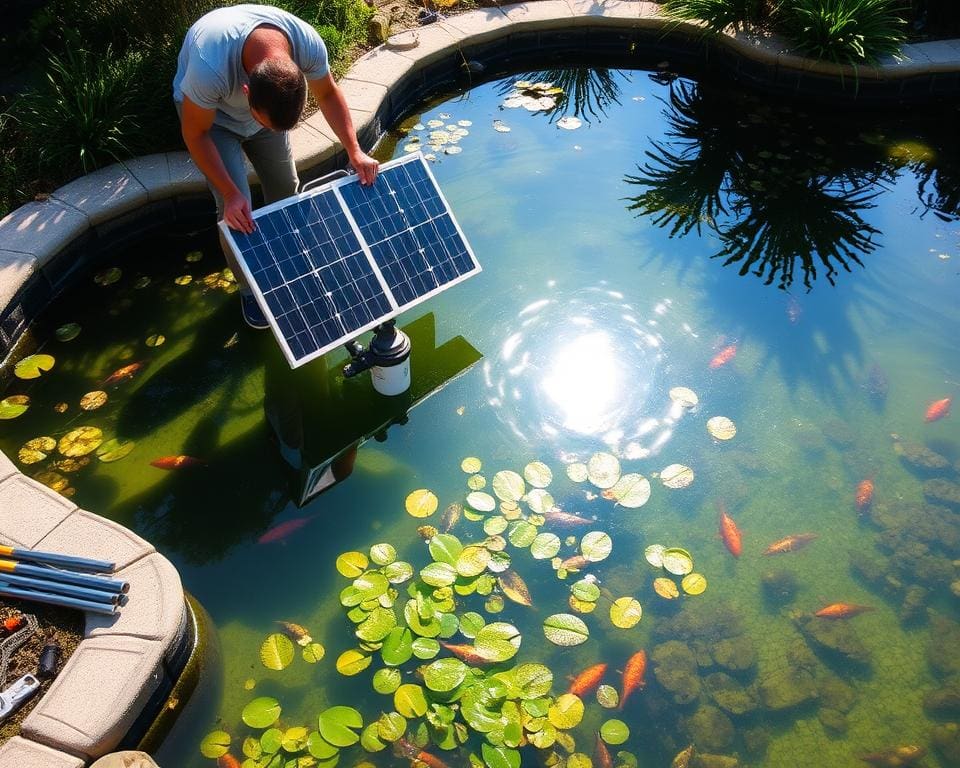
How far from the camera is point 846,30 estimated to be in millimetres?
5770

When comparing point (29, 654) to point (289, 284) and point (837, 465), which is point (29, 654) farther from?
point (837, 465)

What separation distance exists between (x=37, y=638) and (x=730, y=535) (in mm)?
2918

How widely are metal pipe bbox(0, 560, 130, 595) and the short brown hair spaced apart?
6.11 feet

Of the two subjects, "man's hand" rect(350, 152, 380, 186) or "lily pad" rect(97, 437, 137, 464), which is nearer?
"man's hand" rect(350, 152, 380, 186)

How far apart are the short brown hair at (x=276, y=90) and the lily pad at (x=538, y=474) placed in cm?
191

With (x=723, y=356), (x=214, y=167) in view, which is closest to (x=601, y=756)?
(x=723, y=356)

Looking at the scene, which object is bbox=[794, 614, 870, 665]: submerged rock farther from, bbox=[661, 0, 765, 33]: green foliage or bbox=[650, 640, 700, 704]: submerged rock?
bbox=[661, 0, 765, 33]: green foliage

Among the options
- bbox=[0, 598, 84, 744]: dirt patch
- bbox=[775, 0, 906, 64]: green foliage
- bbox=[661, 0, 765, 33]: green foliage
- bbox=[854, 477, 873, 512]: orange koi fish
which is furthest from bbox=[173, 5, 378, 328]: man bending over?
bbox=[775, 0, 906, 64]: green foliage

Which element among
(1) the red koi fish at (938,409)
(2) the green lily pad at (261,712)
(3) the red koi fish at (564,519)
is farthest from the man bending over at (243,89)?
(1) the red koi fish at (938,409)

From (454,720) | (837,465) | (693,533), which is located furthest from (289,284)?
(837,465)

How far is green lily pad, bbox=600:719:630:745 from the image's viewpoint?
9.33ft

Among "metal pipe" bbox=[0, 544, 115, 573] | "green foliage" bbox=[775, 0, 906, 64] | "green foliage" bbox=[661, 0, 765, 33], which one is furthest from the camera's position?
"green foliage" bbox=[661, 0, 765, 33]

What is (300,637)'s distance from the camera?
307 centimetres

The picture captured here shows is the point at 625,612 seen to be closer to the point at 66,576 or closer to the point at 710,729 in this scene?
the point at 710,729
